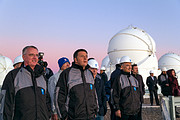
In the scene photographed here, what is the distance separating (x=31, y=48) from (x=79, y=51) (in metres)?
0.82

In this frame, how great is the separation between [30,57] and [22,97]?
61 cm

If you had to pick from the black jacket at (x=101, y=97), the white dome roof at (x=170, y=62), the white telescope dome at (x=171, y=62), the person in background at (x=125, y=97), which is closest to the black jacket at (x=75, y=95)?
the person in background at (x=125, y=97)

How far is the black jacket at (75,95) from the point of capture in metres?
2.90

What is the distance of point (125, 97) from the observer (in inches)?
153

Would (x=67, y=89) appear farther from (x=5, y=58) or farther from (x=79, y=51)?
(x=5, y=58)

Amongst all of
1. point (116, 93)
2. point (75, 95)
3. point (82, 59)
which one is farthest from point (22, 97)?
point (116, 93)

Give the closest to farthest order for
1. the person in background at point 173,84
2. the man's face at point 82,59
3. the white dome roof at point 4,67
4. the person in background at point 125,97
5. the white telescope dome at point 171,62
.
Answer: the man's face at point 82,59, the person in background at point 125,97, the person in background at point 173,84, the white dome roof at point 4,67, the white telescope dome at point 171,62

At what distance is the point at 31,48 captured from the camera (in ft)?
9.18

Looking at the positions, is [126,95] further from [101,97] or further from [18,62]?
[18,62]

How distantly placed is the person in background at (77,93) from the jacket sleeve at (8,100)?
29.7 inches

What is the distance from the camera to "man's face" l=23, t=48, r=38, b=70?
9.00 feet

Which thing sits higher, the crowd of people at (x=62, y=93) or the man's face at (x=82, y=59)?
the man's face at (x=82, y=59)

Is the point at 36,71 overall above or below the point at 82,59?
below

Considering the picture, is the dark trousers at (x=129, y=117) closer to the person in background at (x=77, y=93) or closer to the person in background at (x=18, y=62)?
the person in background at (x=77, y=93)
